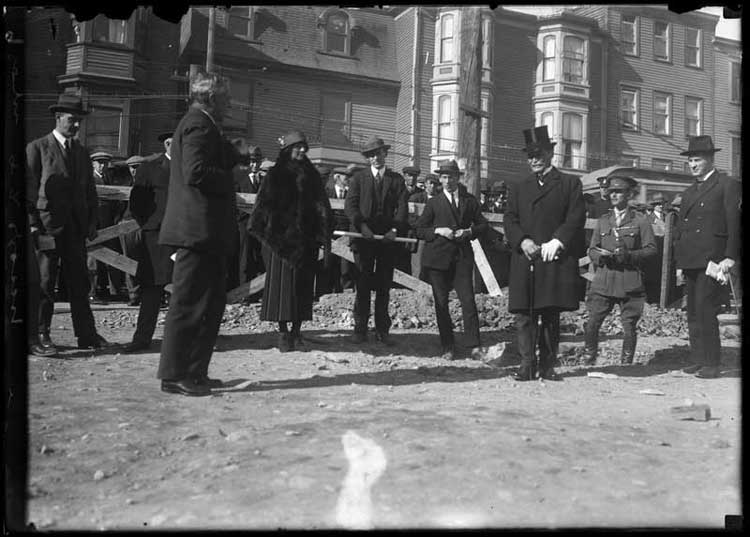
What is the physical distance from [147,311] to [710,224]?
528 cm

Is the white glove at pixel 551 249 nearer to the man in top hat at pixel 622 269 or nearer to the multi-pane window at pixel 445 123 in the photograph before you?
the man in top hat at pixel 622 269

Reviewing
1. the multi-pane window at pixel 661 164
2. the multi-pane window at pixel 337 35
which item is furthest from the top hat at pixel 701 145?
the multi-pane window at pixel 661 164

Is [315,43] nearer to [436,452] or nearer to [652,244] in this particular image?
[652,244]

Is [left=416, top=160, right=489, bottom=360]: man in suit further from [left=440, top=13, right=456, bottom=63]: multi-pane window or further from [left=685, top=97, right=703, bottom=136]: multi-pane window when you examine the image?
[left=685, top=97, right=703, bottom=136]: multi-pane window

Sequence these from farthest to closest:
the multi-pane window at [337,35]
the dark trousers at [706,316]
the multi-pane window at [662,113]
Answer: the multi-pane window at [662,113] < the multi-pane window at [337,35] < the dark trousers at [706,316]

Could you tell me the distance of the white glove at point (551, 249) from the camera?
253 inches

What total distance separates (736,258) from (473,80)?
211 inches

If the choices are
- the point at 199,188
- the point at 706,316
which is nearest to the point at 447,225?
the point at 706,316

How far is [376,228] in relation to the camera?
880cm

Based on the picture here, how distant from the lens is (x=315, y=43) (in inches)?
1163

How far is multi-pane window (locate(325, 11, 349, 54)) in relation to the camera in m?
29.8

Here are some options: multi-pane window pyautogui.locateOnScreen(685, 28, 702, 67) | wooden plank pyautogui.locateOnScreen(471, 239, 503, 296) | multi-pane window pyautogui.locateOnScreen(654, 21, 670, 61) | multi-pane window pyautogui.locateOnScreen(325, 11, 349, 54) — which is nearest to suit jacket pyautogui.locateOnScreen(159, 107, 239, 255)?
wooden plank pyautogui.locateOnScreen(471, 239, 503, 296)

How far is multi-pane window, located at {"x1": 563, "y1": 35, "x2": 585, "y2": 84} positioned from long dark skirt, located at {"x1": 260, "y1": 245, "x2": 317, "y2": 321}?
91.9ft

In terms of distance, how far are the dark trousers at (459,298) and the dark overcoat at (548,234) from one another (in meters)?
1.22
